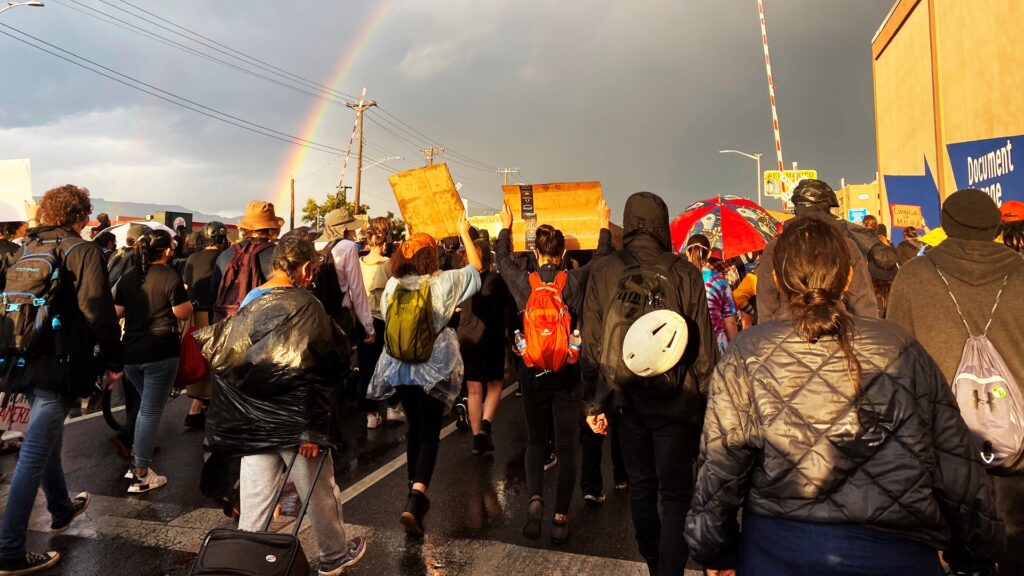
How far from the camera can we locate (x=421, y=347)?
4582 mm

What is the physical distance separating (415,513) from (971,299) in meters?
3.25

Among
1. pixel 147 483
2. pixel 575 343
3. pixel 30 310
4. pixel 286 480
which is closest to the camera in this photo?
pixel 286 480

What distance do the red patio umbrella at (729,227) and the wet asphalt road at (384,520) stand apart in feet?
7.02

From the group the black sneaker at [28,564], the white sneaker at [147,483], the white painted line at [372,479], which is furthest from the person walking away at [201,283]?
the black sneaker at [28,564]

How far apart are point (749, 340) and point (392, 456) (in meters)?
4.74

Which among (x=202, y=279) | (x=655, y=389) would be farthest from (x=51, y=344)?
(x=655, y=389)

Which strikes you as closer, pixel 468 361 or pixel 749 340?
pixel 749 340

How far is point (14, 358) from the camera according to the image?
4078 millimetres

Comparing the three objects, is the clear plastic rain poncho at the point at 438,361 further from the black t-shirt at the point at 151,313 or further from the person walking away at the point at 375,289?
the person walking away at the point at 375,289

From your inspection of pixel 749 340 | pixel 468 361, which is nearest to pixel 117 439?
pixel 468 361

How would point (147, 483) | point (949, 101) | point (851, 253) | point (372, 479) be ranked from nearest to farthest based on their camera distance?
point (851, 253), point (147, 483), point (372, 479), point (949, 101)

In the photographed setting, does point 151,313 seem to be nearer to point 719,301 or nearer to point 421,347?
point 421,347

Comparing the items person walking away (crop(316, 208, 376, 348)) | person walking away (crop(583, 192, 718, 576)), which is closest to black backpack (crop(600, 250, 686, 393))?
person walking away (crop(583, 192, 718, 576))

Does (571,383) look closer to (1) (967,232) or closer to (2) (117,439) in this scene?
(1) (967,232)
